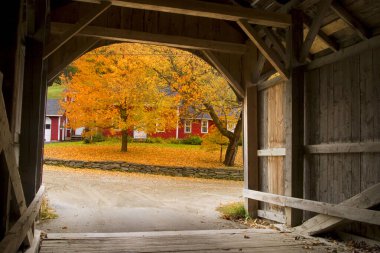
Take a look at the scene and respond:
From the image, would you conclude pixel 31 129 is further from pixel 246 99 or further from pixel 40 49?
pixel 246 99

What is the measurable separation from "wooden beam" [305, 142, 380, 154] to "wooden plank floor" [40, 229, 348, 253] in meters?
1.45

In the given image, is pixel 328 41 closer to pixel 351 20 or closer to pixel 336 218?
pixel 351 20

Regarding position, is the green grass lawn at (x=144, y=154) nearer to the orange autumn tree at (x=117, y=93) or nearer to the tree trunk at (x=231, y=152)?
the tree trunk at (x=231, y=152)

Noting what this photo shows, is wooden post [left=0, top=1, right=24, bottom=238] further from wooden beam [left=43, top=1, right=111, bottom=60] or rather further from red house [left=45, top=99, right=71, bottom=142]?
red house [left=45, top=99, right=71, bottom=142]

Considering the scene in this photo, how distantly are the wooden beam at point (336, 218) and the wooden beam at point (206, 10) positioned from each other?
3318 mm

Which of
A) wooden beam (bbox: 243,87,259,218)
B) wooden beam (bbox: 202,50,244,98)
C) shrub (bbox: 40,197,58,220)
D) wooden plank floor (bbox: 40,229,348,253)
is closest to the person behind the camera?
wooden plank floor (bbox: 40,229,348,253)

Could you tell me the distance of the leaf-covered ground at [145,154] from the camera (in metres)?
22.4

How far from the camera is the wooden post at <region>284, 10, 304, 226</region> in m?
6.87

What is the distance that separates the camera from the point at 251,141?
28.9 feet

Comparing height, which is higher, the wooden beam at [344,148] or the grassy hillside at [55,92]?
the grassy hillside at [55,92]

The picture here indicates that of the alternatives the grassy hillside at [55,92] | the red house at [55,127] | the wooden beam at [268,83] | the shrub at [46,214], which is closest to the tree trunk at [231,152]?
the wooden beam at [268,83]

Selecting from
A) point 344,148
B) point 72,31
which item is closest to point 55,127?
point 72,31

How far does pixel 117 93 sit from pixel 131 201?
1028 centimetres

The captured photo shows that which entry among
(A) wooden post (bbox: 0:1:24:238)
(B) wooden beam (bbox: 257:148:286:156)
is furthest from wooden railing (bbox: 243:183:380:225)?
(A) wooden post (bbox: 0:1:24:238)
